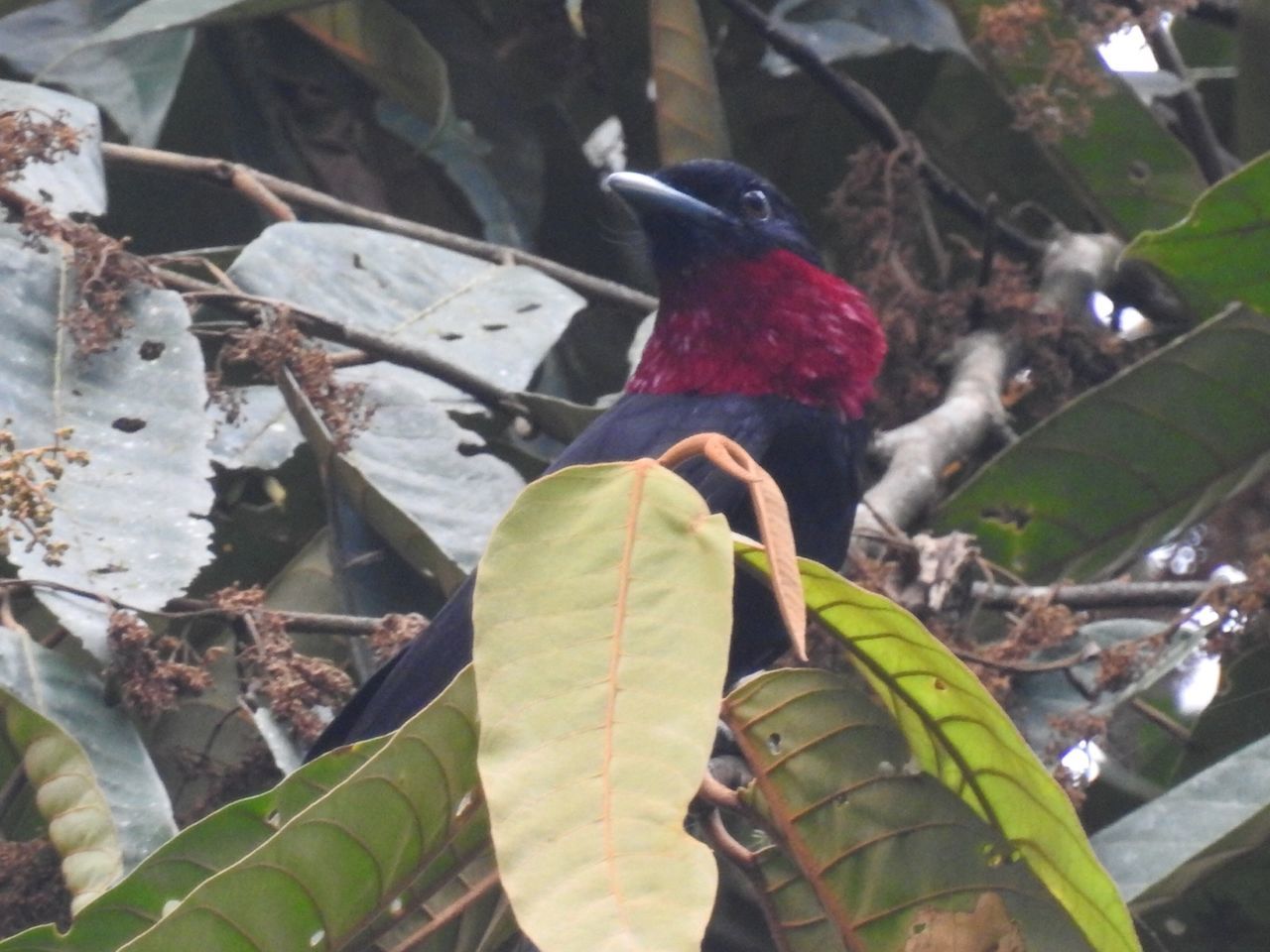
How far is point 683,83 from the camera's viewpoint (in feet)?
10.2

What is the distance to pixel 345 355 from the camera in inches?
103

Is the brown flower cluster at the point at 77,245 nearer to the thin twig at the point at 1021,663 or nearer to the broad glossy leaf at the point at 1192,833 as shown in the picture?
the thin twig at the point at 1021,663

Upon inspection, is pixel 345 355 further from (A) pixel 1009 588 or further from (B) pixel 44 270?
(A) pixel 1009 588

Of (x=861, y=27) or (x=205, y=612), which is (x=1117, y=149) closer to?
(x=861, y=27)

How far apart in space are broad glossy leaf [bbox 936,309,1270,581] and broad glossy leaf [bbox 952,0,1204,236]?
2.22ft

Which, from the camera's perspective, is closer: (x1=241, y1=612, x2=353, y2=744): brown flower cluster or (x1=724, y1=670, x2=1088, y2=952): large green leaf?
(x1=724, y1=670, x2=1088, y2=952): large green leaf

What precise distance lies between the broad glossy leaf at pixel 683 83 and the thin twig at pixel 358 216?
0.92 feet

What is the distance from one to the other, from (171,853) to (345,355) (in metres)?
1.37

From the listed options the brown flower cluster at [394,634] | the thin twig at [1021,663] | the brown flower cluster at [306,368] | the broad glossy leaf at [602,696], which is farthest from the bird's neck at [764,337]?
the broad glossy leaf at [602,696]

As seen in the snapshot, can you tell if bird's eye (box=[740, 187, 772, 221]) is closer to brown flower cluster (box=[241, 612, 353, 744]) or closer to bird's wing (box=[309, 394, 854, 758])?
bird's wing (box=[309, 394, 854, 758])

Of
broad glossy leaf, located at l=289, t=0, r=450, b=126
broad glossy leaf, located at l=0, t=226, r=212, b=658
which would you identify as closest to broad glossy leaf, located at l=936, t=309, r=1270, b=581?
broad glossy leaf, located at l=289, t=0, r=450, b=126

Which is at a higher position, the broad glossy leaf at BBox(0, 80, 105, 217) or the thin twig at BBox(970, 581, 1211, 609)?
the broad glossy leaf at BBox(0, 80, 105, 217)

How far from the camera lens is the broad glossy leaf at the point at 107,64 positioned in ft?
9.29

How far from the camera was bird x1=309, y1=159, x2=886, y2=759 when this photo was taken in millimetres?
2699
